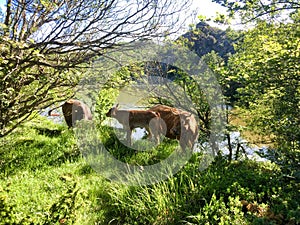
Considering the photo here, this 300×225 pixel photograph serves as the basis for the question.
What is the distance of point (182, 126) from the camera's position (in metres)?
4.79

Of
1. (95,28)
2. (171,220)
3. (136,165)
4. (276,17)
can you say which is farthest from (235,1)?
(136,165)

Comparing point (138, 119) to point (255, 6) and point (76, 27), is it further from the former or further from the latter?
point (255, 6)

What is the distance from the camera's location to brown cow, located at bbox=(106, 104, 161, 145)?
16.7 feet

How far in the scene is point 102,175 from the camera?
4148 mm

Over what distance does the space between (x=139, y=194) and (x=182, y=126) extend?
1.70m

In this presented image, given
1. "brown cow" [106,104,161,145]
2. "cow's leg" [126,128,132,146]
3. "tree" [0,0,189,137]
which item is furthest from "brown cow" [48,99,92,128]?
"tree" [0,0,189,137]

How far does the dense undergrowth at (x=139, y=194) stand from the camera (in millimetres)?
2400

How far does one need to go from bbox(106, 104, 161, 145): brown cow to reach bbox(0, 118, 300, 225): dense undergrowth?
497 millimetres

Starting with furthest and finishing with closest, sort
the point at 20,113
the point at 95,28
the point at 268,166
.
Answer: the point at 268,166, the point at 20,113, the point at 95,28

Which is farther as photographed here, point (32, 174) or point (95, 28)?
point (32, 174)

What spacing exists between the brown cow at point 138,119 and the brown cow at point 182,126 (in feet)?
0.68

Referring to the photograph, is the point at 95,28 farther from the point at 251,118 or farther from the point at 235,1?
the point at 251,118

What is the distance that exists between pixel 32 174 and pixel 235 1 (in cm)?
332

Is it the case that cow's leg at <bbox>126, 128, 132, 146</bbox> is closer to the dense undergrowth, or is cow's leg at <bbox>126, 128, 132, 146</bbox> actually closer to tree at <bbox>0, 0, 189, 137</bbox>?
the dense undergrowth
